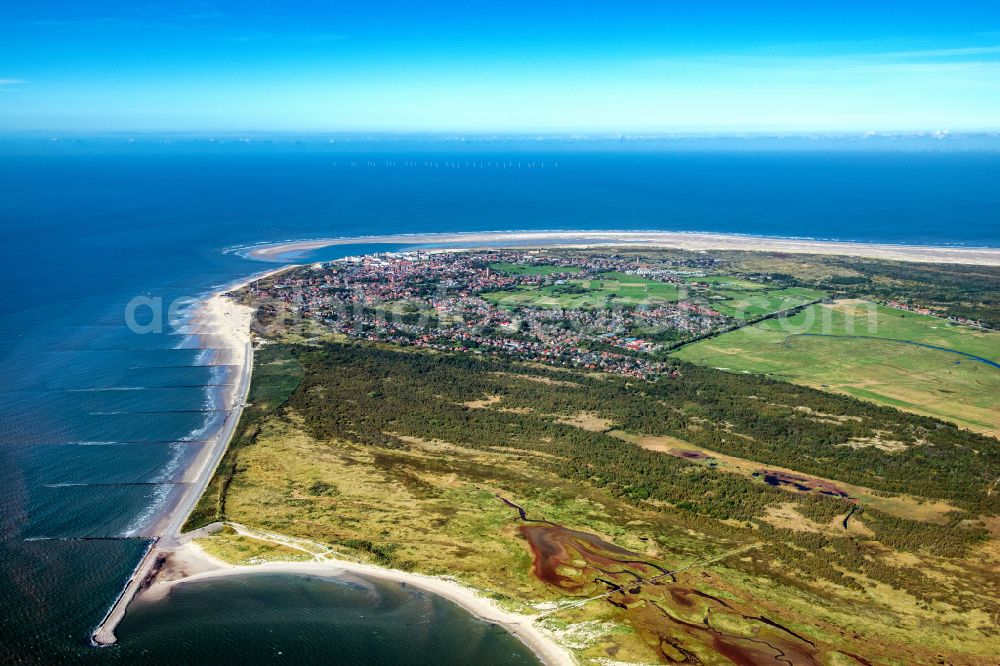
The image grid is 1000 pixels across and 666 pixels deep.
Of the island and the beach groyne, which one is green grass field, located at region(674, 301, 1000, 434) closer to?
the island

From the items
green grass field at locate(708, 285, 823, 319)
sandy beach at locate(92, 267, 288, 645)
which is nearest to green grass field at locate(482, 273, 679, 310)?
green grass field at locate(708, 285, 823, 319)

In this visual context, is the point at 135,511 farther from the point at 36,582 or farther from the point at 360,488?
A: the point at 360,488

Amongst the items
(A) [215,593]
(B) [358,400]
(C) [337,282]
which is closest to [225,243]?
(C) [337,282]

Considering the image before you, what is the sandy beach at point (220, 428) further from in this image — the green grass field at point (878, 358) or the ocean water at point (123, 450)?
the green grass field at point (878, 358)

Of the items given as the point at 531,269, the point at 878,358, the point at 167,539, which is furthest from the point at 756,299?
the point at 167,539

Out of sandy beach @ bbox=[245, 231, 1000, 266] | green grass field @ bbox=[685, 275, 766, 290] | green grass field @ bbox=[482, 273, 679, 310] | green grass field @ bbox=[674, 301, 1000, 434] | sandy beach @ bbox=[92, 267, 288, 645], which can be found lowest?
sandy beach @ bbox=[92, 267, 288, 645]

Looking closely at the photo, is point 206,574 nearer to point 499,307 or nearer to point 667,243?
point 499,307

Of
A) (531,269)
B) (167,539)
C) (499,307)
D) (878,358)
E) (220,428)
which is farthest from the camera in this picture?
(531,269)
